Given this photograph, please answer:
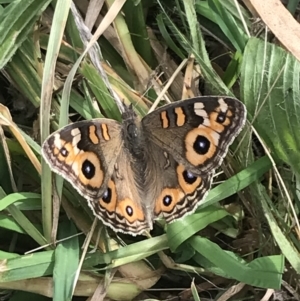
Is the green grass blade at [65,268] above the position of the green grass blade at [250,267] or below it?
above

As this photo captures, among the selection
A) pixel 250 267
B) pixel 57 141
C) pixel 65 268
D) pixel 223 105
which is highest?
pixel 57 141

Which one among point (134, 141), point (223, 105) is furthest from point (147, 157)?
point (223, 105)

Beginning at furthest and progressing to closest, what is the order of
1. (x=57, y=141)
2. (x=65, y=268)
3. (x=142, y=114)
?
(x=142, y=114) → (x=65, y=268) → (x=57, y=141)

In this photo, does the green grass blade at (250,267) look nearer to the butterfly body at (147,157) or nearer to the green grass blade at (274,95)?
the butterfly body at (147,157)

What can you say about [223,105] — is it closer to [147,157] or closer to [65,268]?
[147,157]

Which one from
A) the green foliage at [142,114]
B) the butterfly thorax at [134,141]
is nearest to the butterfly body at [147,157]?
the butterfly thorax at [134,141]

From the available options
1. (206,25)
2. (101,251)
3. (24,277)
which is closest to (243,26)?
(206,25)

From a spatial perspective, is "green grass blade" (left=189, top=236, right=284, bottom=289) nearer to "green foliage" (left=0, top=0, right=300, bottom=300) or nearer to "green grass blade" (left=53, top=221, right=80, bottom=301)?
"green foliage" (left=0, top=0, right=300, bottom=300)

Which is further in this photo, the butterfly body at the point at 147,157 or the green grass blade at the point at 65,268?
the green grass blade at the point at 65,268
